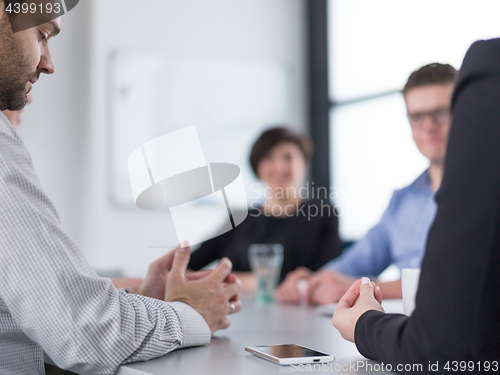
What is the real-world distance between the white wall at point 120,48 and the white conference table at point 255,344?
143 cm

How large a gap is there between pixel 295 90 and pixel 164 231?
215cm

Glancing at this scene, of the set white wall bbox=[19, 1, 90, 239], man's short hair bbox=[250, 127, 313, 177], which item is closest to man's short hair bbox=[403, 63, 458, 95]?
man's short hair bbox=[250, 127, 313, 177]

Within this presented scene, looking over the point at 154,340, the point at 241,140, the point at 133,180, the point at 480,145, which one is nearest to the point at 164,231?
the point at 133,180

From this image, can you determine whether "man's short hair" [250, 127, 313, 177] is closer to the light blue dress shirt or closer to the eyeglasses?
the light blue dress shirt

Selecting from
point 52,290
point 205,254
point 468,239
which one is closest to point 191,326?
point 52,290

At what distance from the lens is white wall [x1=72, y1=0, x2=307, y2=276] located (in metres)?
2.59

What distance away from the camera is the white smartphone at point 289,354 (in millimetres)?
607

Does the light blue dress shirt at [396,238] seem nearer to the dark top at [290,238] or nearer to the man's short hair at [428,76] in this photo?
the dark top at [290,238]

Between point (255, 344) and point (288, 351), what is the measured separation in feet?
0.35

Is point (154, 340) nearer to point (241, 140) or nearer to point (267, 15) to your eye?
point (241, 140)

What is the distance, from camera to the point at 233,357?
0.67 meters

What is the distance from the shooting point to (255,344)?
0.75 metres

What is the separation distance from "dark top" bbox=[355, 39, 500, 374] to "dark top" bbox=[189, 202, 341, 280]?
1693 millimetres

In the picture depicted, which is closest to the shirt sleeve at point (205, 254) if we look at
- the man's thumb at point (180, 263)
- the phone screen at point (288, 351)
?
the man's thumb at point (180, 263)
